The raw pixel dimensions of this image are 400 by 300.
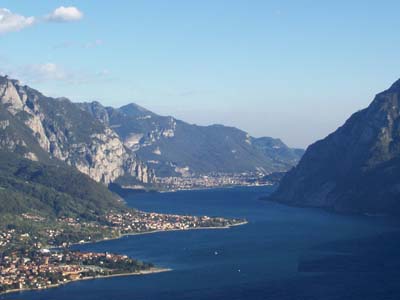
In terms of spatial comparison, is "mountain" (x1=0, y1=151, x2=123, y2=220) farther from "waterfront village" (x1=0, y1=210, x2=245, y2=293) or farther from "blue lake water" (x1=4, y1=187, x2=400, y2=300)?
"blue lake water" (x1=4, y1=187, x2=400, y2=300)

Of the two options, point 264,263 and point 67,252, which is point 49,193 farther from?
point 264,263

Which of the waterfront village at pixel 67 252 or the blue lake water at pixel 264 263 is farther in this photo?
the waterfront village at pixel 67 252

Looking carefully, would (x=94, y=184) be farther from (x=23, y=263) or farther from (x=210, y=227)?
(x=23, y=263)

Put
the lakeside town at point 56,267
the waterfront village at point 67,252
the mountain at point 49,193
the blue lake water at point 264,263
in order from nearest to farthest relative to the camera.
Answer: the blue lake water at point 264,263
the lakeside town at point 56,267
the waterfront village at point 67,252
the mountain at point 49,193

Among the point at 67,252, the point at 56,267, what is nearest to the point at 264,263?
the point at 56,267

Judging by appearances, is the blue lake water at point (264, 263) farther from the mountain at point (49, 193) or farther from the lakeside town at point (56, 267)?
the mountain at point (49, 193)

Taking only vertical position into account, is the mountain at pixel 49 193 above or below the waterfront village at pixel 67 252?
above

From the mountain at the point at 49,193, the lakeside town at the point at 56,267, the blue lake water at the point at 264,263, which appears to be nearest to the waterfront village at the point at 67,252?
the lakeside town at the point at 56,267

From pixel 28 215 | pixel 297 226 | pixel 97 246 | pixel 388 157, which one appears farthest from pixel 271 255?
pixel 388 157

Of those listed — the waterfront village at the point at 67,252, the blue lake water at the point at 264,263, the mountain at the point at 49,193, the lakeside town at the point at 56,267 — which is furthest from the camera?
the mountain at the point at 49,193
